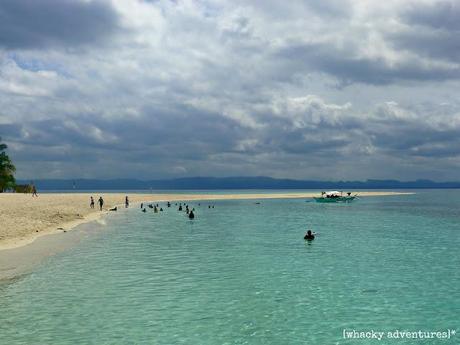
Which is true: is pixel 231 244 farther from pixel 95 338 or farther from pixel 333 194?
pixel 333 194

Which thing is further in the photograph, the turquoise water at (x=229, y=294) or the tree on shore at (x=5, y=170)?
the tree on shore at (x=5, y=170)

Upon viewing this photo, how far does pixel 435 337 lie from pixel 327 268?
1379cm

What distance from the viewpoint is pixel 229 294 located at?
22766 mm

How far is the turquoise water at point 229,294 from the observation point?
16922 millimetres

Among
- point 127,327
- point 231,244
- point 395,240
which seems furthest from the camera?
point 395,240

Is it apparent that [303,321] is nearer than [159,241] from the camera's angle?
Yes

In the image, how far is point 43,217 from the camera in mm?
56375

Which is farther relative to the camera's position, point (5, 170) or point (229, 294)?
point (5, 170)

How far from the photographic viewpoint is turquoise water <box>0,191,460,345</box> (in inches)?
666

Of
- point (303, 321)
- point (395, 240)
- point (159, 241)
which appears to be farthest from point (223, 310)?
point (395, 240)

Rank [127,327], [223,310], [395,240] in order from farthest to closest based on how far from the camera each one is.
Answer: [395,240], [223,310], [127,327]

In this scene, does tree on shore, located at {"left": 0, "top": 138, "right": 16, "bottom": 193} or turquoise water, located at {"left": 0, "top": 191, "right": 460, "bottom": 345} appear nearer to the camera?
turquoise water, located at {"left": 0, "top": 191, "right": 460, "bottom": 345}

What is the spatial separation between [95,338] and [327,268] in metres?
18.4

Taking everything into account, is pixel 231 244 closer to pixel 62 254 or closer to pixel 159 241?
pixel 159 241
